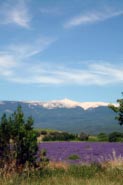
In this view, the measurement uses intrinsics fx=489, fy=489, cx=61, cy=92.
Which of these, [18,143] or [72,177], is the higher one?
[18,143]

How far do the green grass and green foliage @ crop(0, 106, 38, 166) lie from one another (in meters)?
0.72

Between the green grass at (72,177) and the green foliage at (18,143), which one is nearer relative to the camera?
the green grass at (72,177)

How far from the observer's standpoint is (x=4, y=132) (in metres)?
18.0

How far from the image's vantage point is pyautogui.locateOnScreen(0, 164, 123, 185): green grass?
14.6 meters

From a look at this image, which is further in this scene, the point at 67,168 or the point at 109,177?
the point at 67,168

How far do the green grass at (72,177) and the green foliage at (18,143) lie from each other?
0.72 metres

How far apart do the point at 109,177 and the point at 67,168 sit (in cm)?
412

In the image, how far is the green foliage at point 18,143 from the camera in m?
17.7

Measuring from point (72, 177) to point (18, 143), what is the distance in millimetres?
2452

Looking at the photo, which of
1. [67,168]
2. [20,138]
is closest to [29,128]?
[20,138]

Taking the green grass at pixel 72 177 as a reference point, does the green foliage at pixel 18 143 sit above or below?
above

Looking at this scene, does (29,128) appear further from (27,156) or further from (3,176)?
(3,176)

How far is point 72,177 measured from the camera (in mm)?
16812

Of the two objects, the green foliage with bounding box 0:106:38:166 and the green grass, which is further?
the green foliage with bounding box 0:106:38:166
